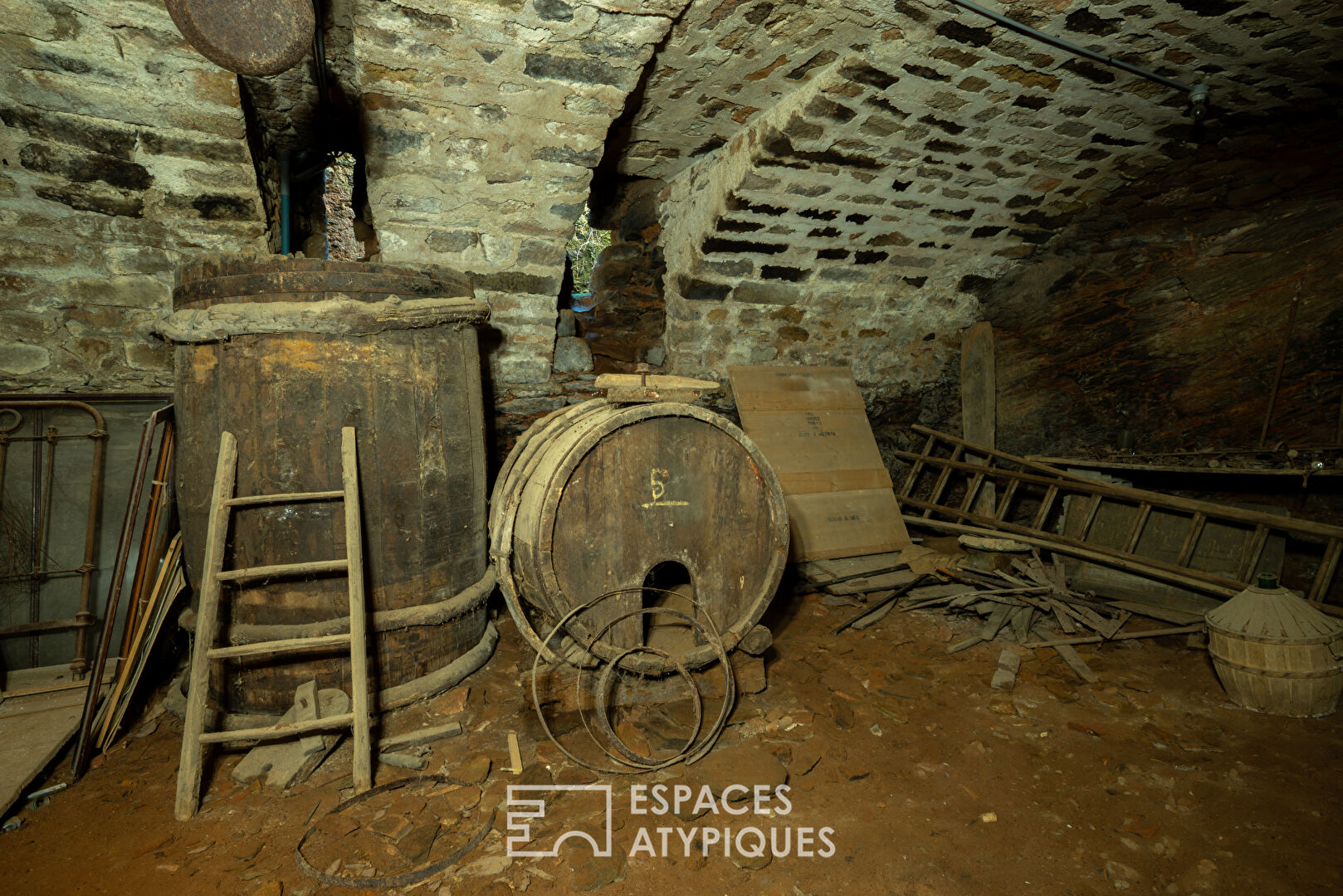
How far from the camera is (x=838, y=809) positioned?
2074mm

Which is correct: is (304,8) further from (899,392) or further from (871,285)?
(899,392)

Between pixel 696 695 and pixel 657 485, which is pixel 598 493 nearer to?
pixel 657 485

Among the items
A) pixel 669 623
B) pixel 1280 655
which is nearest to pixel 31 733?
pixel 669 623

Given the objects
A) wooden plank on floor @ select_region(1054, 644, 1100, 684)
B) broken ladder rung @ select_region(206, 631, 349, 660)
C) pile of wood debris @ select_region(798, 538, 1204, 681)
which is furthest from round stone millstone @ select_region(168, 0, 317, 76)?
wooden plank on floor @ select_region(1054, 644, 1100, 684)

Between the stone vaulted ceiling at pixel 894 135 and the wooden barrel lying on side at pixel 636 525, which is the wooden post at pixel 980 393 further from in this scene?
the wooden barrel lying on side at pixel 636 525

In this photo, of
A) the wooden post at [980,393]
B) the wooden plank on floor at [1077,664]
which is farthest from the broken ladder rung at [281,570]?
the wooden post at [980,393]

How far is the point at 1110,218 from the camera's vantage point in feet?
14.0

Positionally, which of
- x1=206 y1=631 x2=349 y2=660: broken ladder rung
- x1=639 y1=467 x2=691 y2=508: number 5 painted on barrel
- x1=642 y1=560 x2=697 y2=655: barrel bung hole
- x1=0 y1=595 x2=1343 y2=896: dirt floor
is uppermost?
x1=639 y1=467 x2=691 y2=508: number 5 painted on barrel

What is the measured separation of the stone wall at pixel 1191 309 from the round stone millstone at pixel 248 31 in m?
4.46

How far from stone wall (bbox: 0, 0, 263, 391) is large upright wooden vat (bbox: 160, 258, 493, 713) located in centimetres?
63

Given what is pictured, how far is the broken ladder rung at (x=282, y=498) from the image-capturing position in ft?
7.25

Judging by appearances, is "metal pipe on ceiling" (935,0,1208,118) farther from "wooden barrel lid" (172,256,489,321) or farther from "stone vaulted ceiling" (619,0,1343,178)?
"wooden barrel lid" (172,256,489,321)

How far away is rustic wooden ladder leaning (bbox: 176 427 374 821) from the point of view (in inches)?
81.4

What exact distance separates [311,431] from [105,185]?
4.85 feet
